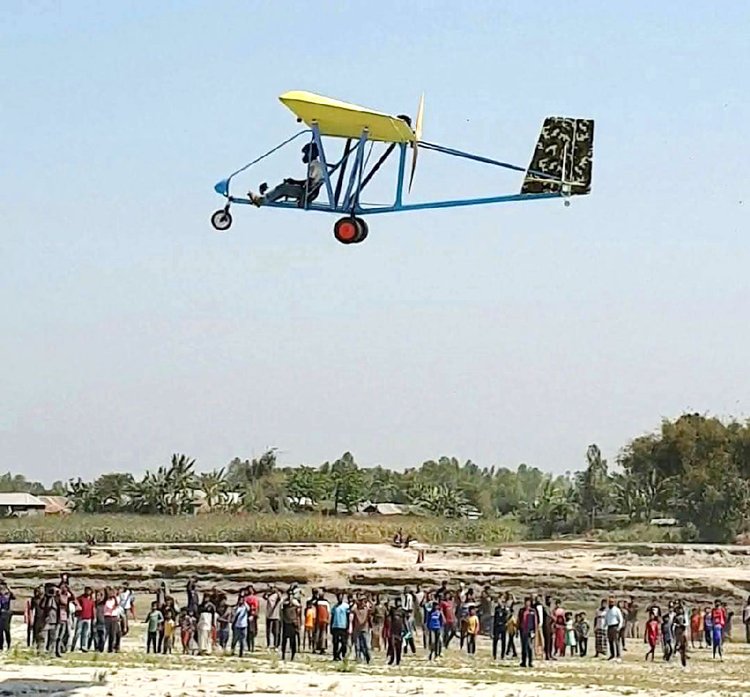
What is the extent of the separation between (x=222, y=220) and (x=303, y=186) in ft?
5.02

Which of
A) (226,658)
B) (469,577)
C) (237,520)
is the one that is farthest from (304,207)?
(237,520)

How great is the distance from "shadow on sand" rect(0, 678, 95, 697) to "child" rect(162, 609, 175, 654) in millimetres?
6175

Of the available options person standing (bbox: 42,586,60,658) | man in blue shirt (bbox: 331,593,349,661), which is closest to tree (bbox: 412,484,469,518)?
man in blue shirt (bbox: 331,593,349,661)

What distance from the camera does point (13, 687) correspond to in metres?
24.2

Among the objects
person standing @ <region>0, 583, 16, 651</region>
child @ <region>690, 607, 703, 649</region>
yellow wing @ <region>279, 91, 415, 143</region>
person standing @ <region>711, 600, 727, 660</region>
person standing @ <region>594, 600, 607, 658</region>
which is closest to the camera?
yellow wing @ <region>279, 91, 415, 143</region>

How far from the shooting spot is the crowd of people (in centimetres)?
3067

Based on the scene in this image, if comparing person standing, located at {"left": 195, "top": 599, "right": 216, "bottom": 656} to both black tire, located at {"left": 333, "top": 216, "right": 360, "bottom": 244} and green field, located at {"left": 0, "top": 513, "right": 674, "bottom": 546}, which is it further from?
green field, located at {"left": 0, "top": 513, "right": 674, "bottom": 546}

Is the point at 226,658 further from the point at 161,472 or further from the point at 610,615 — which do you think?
the point at 161,472

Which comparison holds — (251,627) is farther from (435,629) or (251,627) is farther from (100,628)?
(435,629)

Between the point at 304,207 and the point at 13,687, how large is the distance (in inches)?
366

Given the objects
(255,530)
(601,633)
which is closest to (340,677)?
(601,633)

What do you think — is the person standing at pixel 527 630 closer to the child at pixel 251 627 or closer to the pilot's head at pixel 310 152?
the child at pixel 251 627

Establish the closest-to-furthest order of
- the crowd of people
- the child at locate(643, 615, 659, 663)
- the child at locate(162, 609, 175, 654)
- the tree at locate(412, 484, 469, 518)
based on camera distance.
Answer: the crowd of people, the child at locate(162, 609, 175, 654), the child at locate(643, 615, 659, 663), the tree at locate(412, 484, 469, 518)

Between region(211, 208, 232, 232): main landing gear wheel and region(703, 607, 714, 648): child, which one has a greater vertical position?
region(211, 208, 232, 232): main landing gear wheel
